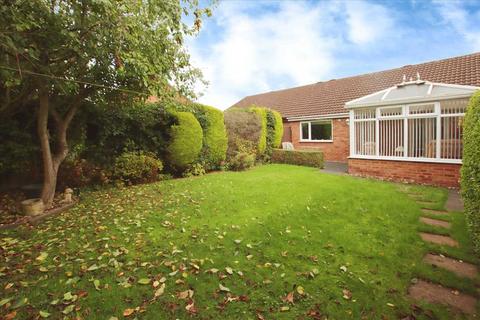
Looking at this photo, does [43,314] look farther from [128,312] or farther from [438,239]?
[438,239]

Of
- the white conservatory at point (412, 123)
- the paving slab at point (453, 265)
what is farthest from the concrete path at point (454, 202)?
the paving slab at point (453, 265)

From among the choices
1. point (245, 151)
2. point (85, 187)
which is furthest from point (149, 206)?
point (245, 151)

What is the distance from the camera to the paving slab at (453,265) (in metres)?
3.39

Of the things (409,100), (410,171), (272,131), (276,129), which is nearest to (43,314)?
(410,171)

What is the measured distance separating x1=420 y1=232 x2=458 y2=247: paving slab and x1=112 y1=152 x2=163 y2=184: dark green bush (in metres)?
8.05

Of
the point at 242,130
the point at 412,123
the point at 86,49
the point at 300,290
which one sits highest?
the point at 86,49

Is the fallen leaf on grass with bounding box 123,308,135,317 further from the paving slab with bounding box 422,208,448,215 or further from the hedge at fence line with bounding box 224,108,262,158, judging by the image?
the hedge at fence line with bounding box 224,108,262,158

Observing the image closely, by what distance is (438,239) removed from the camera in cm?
450

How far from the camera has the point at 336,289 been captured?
2990mm

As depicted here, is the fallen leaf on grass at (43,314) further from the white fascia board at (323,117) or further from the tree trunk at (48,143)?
the white fascia board at (323,117)

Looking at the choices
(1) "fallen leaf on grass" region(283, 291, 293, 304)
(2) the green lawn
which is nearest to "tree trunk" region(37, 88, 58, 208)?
(2) the green lawn

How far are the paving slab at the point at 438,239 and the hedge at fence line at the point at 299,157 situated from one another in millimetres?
8776

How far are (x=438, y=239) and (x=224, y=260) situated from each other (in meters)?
3.90

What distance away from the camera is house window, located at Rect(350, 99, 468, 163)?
342 inches
